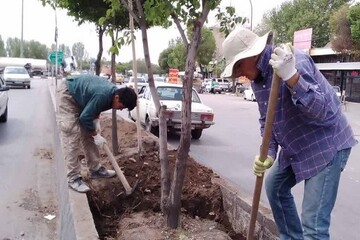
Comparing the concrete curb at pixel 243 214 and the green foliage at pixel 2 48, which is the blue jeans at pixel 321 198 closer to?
the concrete curb at pixel 243 214

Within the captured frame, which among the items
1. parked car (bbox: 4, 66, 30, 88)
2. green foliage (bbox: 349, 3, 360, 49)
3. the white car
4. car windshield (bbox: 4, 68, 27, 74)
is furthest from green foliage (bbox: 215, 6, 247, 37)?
car windshield (bbox: 4, 68, 27, 74)

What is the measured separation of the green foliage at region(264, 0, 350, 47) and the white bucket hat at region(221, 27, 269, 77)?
135 ft

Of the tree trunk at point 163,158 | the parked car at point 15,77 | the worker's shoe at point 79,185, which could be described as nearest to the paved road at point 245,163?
the tree trunk at point 163,158

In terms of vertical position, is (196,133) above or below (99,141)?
below

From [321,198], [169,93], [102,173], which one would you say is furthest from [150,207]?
[169,93]

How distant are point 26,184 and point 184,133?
11.9 ft

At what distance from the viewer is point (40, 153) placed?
827 centimetres

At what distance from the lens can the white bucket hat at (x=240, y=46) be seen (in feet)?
8.29

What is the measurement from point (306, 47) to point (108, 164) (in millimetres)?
31453

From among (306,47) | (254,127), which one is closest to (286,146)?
(254,127)

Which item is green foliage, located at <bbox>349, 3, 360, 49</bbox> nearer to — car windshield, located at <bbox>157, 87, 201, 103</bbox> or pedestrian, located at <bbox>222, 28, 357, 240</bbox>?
car windshield, located at <bbox>157, 87, 201, 103</bbox>

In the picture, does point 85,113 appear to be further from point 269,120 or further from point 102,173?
point 269,120

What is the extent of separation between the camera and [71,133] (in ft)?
16.1

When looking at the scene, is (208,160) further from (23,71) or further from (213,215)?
(23,71)
